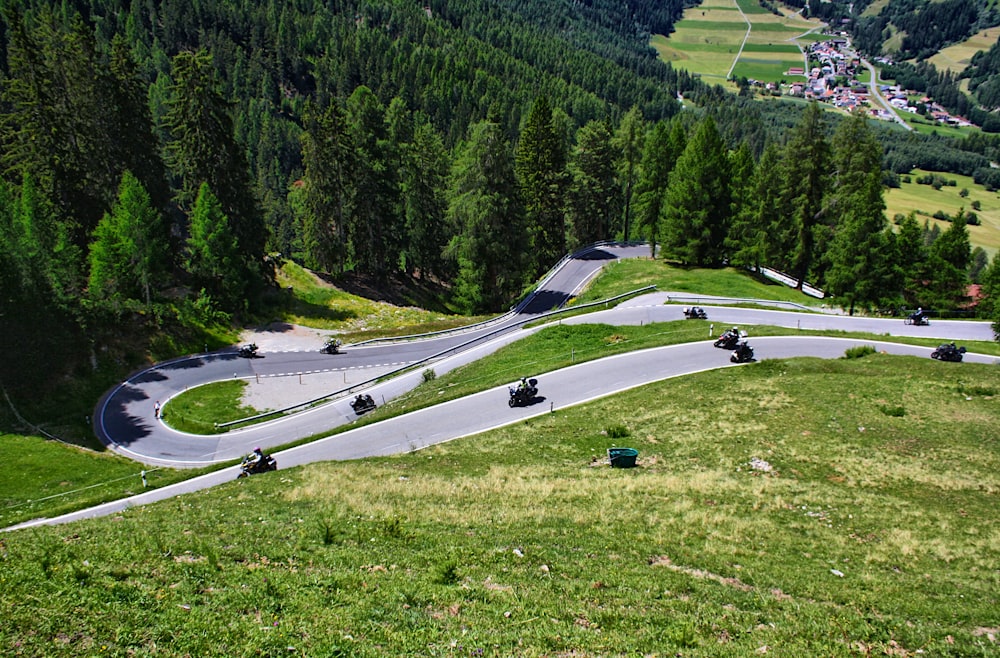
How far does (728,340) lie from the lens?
34.5 meters

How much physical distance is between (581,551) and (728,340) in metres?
23.9

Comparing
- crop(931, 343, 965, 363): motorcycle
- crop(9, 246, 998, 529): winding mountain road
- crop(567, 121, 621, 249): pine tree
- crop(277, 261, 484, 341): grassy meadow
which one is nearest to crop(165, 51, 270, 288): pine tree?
crop(277, 261, 484, 341): grassy meadow

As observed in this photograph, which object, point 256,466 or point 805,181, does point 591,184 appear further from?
point 256,466

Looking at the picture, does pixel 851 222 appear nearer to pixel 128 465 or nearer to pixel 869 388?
pixel 869 388

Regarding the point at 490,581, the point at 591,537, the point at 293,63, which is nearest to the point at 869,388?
the point at 591,537

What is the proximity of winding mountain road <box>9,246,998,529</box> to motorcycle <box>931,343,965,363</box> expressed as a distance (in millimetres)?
1382

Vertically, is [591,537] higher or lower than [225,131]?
lower

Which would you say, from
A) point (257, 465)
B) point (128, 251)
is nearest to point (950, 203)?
point (128, 251)

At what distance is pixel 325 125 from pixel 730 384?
45060mm

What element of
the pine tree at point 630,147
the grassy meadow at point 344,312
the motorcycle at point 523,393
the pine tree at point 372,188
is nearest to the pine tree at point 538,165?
the pine tree at point 630,147

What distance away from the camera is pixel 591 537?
15156 millimetres

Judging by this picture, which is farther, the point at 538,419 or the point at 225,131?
the point at 225,131

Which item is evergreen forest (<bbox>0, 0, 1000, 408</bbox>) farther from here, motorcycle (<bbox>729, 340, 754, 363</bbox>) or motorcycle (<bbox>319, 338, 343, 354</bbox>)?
motorcycle (<bbox>729, 340, 754, 363</bbox>)

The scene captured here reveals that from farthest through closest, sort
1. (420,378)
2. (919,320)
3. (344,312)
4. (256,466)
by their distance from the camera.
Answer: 1. (344,312)
2. (919,320)
3. (420,378)
4. (256,466)
